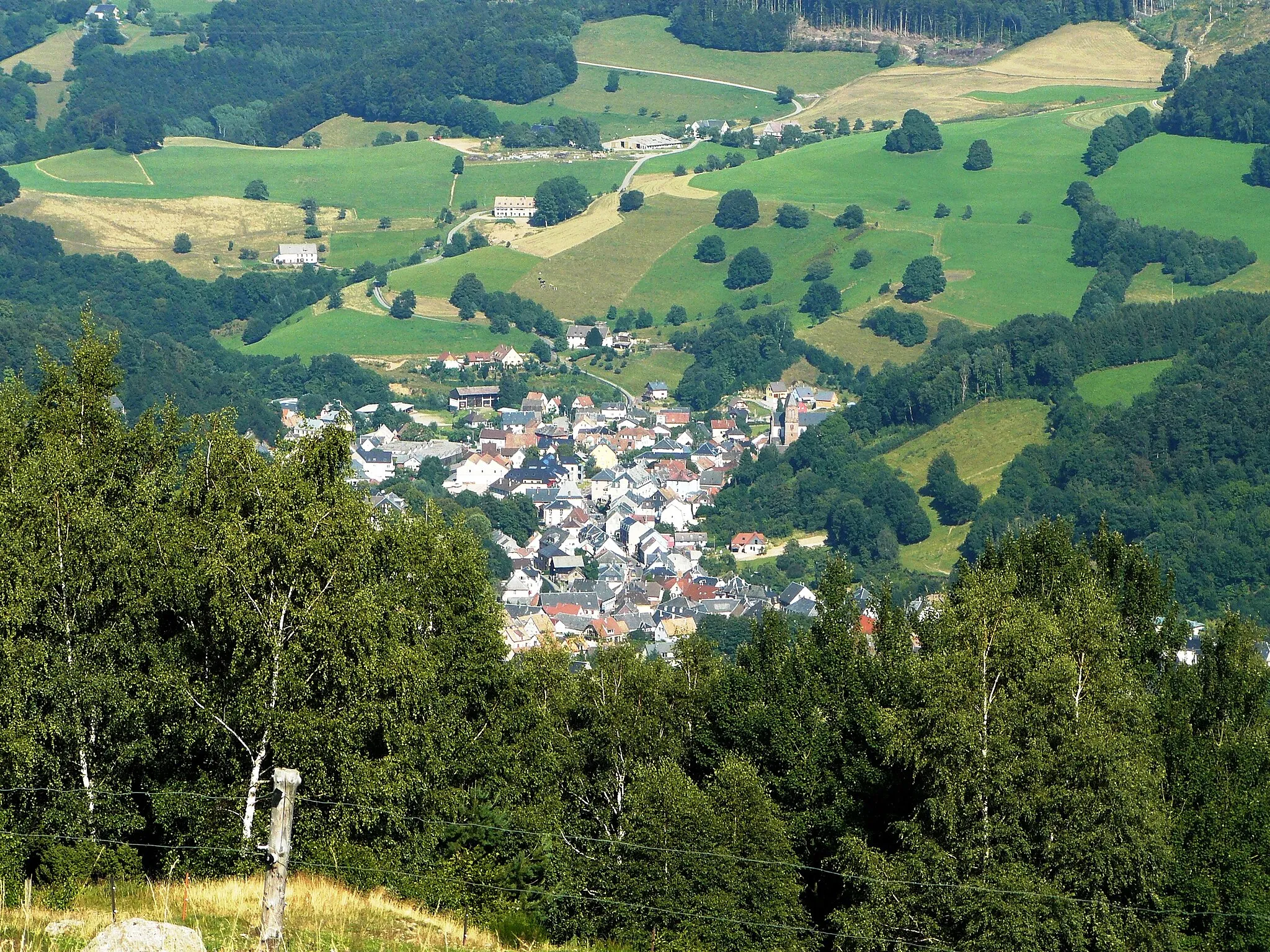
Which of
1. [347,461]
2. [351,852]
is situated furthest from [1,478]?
[351,852]

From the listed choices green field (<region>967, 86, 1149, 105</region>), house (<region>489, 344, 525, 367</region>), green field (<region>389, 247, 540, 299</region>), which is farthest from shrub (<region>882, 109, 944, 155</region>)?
house (<region>489, 344, 525, 367</region>)

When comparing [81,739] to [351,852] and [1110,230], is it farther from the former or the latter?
[1110,230]

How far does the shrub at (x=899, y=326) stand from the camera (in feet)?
438

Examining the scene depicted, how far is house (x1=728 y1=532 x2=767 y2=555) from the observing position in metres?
98.8

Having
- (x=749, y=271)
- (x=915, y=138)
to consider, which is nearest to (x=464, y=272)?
(x=749, y=271)

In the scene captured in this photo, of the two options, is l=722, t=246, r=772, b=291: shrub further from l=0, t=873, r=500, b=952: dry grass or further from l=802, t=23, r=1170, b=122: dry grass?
l=0, t=873, r=500, b=952: dry grass

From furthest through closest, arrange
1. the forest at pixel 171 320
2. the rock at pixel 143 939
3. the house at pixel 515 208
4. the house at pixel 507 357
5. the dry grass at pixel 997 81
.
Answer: the dry grass at pixel 997 81 → the house at pixel 515 208 → the house at pixel 507 357 → the forest at pixel 171 320 → the rock at pixel 143 939

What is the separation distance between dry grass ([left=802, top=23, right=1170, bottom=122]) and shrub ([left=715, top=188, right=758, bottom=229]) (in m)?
35.7

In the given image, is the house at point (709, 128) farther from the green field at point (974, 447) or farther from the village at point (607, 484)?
the green field at point (974, 447)

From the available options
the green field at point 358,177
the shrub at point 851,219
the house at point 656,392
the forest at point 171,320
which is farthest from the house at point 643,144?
the house at point 656,392

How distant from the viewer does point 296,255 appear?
527 ft

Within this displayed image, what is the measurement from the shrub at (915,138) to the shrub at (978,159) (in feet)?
14.8

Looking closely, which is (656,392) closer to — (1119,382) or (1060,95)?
(1119,382)

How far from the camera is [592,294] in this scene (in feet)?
487
